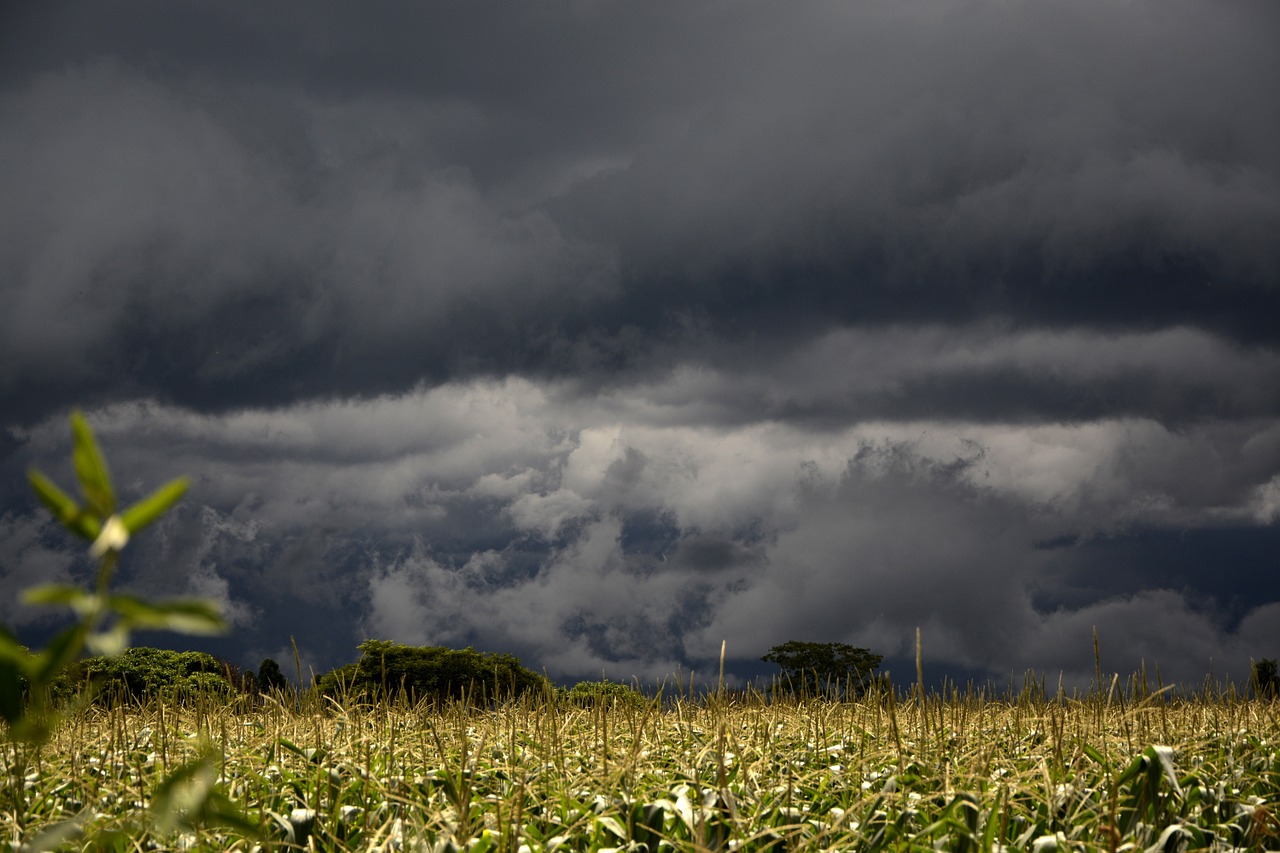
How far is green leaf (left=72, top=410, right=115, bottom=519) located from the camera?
32.0 inches

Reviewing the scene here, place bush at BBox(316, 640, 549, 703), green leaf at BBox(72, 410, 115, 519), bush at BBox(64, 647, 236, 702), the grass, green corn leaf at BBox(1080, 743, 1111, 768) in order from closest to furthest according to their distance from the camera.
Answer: green leaf at BBox(72, 410, 115, 519) → the grass → green corn leaf at BBox(1080, 743, 1111, 768) → bush at BBox(64, 647, 236, 702) → bush at BBox(316, 640, 549, 703)

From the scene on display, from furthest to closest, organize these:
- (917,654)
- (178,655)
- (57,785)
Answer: (178,655) < (57,785) < (917,654)

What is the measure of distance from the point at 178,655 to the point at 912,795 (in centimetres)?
2002

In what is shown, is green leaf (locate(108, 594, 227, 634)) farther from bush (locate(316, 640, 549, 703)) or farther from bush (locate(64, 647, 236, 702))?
bush (locate(316, 640, 549, 703))

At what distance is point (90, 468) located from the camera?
0.83m

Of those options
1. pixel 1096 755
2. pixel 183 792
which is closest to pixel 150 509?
pixel 183 792

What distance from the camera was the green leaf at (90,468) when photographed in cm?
81

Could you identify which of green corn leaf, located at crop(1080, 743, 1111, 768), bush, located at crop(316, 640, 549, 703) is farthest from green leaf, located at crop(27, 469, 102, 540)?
bush, located at crop(316, 640, 549, 703)

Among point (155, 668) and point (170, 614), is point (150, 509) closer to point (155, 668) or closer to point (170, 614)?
point (170, 614)

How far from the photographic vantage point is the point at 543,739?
254 inches

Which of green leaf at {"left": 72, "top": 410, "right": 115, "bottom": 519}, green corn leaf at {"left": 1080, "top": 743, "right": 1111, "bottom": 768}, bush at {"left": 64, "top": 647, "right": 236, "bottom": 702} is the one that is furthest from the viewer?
bush at {"left": 64, "top": 647, "right": 236, "bottom": 702}

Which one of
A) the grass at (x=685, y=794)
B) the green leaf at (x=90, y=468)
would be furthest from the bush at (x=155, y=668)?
the green leaf at (x=90, y=468)

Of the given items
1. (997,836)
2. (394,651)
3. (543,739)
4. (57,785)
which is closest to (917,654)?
(997,836)

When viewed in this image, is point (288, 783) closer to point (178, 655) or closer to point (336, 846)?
point (336, 846)
